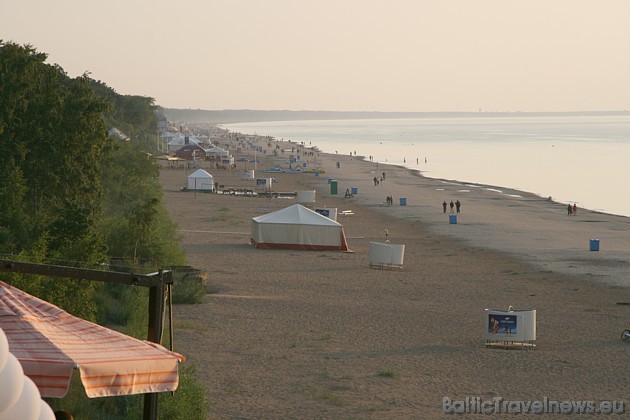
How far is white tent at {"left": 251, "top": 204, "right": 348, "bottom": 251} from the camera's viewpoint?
35312mm

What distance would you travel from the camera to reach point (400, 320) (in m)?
22.5

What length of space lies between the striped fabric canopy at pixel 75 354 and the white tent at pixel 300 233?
87.5 feet

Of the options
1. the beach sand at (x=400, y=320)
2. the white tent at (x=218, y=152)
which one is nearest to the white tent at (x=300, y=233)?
the beach sand at (x=400, y=320)

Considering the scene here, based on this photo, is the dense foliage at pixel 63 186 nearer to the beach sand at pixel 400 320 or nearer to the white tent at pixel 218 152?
the beach sand at pixel 400 320

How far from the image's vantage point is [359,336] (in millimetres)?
20453

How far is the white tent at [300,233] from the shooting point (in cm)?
3531

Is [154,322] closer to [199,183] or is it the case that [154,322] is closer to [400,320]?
[400,320]

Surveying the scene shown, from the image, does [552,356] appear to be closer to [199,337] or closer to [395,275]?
[199,337]

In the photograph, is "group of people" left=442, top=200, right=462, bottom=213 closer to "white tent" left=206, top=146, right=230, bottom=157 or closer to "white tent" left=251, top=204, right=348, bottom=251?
"white tent" left=251, top=204, right=348, bottom=251

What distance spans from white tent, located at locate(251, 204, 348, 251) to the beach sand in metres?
0.66

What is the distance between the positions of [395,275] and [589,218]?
89.7ft

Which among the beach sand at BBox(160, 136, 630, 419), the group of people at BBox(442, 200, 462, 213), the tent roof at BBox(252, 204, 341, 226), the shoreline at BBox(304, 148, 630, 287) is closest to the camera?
the beach sand at BBox(160, 136, 630, 419)

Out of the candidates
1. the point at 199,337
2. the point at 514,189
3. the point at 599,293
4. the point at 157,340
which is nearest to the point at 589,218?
the point at 514,189

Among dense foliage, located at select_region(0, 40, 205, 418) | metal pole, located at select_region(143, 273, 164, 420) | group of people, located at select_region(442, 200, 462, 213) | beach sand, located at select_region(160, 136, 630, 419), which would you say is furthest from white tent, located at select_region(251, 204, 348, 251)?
metal pole, located at select_region(143, 273, 164, 420)
